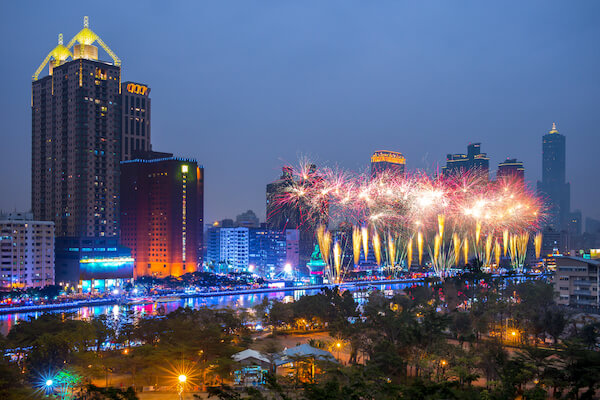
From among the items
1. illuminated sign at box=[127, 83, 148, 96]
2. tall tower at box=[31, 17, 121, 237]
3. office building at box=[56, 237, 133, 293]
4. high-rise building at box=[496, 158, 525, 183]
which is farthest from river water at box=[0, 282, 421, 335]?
high-rise building at box=[496, 158, 525, 183]

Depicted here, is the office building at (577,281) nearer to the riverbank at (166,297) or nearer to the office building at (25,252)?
the riverbank at (166,297)

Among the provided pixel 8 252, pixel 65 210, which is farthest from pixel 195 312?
pixel 65 210

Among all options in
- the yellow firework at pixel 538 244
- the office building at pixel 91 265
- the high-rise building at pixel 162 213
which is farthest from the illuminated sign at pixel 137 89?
the yellow firework at pixel 538 244

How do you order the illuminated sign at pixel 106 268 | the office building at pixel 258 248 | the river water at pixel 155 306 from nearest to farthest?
1. the river water at pixel 155 306
2. the illuminated sign at pixel 106 268
3. the office building at pixel 258 248

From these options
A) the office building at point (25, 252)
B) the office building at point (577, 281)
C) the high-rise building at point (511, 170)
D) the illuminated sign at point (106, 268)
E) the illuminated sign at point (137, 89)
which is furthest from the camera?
the high-rise building at point (511, 170)

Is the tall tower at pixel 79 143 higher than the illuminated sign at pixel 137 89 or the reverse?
the reverse

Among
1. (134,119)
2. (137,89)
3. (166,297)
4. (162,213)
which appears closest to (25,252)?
(166,297)
